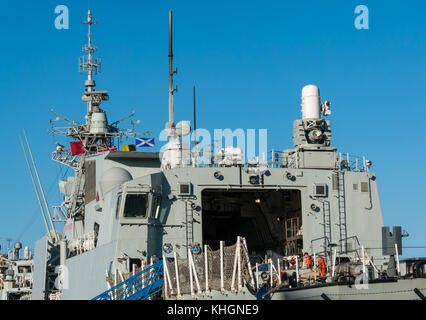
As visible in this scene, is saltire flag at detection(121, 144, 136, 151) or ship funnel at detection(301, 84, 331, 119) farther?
saltire flag at detection(121, 144, 136, 151)

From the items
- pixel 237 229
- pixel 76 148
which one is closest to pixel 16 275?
pixel 76 148

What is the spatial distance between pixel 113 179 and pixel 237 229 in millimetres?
7813

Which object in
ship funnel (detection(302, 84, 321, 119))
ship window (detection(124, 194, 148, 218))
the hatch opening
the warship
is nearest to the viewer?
ship window (detection(124, 194, 148, 218))

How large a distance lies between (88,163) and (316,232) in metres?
13.5

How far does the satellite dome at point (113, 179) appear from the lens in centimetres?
3225

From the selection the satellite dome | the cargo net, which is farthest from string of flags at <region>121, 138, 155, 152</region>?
the cargo net

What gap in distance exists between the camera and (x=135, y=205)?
28500 millimetres

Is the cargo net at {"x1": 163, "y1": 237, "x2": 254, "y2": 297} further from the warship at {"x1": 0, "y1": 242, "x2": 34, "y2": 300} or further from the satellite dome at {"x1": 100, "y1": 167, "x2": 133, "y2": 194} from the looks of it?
the warship at {"x1": 0, "y1": 242, "x2": 34, "y2": 300}

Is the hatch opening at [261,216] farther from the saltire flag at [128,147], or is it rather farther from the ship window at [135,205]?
the saltire flag at [128,147]

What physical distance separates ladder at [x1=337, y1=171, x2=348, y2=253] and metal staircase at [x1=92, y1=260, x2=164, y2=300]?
8.25 m

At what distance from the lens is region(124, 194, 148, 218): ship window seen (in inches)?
1122

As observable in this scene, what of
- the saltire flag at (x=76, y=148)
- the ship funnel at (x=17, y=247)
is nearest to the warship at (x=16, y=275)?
the ship funnel at (x=17, y=247)
